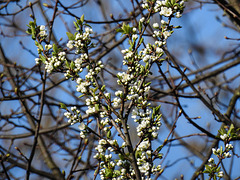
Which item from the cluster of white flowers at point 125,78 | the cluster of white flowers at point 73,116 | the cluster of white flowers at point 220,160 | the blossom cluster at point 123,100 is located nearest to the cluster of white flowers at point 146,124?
the blossom cluster at point 123,100

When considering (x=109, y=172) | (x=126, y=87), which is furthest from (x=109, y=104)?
(x=109, y=172)

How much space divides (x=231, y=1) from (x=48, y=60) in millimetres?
2584

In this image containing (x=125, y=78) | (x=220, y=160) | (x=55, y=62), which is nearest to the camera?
(x=125, y=78)

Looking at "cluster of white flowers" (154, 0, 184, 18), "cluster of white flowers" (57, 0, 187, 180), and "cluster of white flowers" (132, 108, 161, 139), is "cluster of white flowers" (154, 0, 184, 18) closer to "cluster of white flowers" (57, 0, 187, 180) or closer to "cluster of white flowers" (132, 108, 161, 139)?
"cluster of white flowers" (57, 0, 187, 180)

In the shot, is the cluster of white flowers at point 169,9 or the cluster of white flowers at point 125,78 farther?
the cluster of white flowers at point 169,9

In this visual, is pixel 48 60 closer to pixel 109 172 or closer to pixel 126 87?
pixel 126 87

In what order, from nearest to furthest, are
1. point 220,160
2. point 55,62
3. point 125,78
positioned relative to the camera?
point 125,78 → point 55,62 → point 220,160

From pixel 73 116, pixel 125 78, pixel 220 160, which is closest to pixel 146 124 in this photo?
pixel 125 78

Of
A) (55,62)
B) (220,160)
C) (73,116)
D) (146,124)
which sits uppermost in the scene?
(55,62)

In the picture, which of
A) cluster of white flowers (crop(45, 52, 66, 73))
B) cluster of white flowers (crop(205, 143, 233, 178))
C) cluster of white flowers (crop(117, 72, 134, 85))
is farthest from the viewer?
cluster of white flowers (crop(205, 143, 233, 178))

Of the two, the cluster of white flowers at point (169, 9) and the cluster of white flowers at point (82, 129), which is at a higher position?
the cluster of white flowers at point (169, 9)

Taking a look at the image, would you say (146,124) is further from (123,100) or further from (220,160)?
(220,160)

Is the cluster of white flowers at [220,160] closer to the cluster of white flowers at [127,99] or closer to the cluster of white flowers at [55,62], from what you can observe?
the cluster of white flowers at [127,99]

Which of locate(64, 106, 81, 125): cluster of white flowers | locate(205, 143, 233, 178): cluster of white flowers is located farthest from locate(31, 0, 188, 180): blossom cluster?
locate(205, 143, 233, 178): cluster of white flowers
